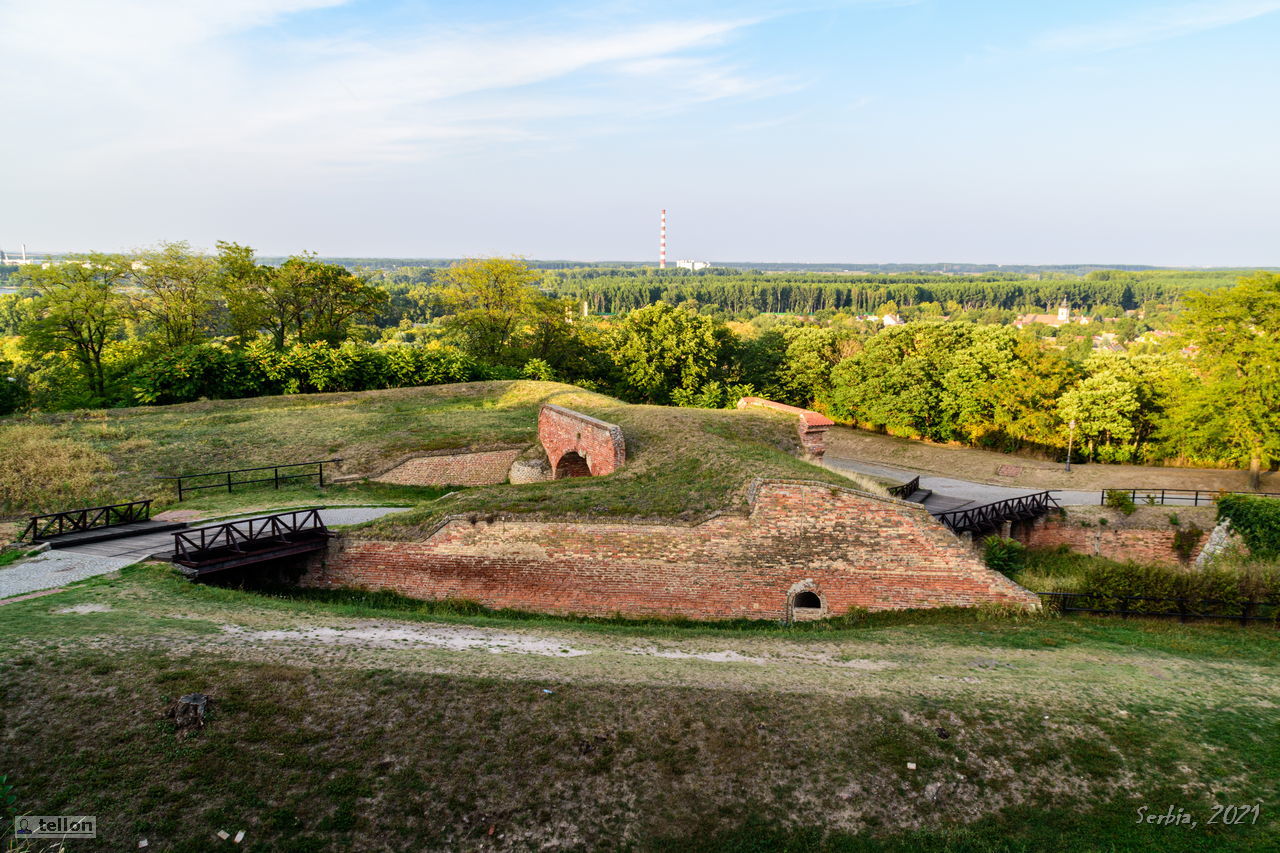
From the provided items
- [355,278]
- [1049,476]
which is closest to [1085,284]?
[1049,476]

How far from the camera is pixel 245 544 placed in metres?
14.8

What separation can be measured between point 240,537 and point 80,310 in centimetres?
2721

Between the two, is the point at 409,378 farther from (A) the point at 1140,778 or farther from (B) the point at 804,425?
(A) the point at 1140,778

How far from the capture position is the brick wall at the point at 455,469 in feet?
78.7

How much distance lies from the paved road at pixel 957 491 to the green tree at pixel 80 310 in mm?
36227

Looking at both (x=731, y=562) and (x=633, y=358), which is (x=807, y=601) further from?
(x=633, y=358)

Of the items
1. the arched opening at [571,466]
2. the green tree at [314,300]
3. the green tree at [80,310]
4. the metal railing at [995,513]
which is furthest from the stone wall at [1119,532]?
the green tree at [80,310]

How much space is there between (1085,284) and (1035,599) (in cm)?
20179

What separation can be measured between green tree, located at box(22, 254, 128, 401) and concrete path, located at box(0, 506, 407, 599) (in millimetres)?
24451

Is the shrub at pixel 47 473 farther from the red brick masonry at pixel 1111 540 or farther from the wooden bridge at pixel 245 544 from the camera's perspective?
the red brick masonry at pixel 1111 540

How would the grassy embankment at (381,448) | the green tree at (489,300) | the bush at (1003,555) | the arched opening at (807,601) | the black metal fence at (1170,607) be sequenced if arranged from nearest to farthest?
1. the black metal fence at (1170,607)
2. the arched opening at (807,601)
3. the grassy embankment at (381,448)
4. the bush at (1003,555)
5. the green tree at (489,300)

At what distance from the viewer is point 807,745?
8.81 metres

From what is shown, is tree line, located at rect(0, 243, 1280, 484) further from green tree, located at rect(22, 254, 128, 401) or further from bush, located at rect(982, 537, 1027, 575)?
bush, located at rect(982, 537, 1027, 575)

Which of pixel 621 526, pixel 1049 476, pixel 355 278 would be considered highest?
pixel 355 278
